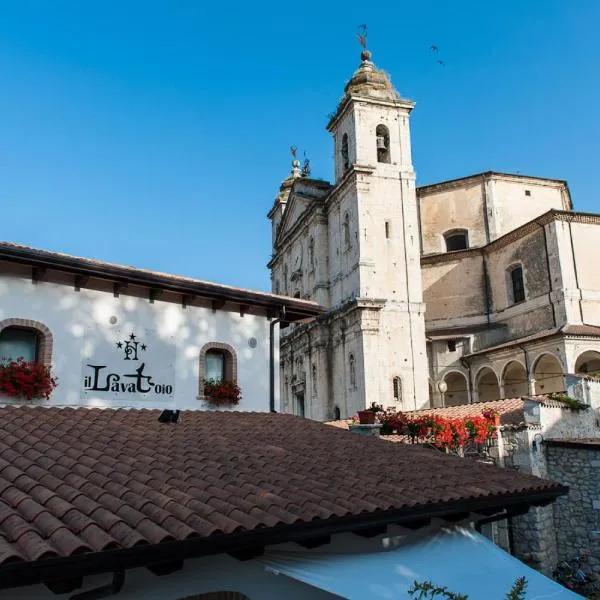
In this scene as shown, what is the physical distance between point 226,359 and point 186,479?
241 inches

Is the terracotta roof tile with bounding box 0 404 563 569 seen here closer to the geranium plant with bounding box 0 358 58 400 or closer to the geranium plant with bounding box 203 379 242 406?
the geranium plant with bounding box 0 358 58 400

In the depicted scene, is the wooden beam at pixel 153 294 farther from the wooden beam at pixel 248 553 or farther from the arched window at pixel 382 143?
the arched window at pixel 382 143

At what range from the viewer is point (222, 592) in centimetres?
618

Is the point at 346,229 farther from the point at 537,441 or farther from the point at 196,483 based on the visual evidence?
the point at 196,483

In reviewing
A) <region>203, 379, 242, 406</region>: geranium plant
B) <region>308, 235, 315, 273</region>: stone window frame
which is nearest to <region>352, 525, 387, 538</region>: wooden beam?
<region>203, 379, 242, 406</region>: geranium plant

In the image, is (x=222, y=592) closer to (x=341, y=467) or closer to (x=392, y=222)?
(x=341, y=467)

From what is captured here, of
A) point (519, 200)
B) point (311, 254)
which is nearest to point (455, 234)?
point (519, 200)

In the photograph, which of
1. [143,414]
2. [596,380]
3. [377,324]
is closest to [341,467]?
[143,414]

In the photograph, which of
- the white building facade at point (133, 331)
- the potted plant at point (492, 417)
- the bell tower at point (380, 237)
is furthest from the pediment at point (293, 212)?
the white building facade at point (133, 331)

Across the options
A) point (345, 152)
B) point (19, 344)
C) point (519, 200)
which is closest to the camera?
point (19, 344)

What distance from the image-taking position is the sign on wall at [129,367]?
34.8ft

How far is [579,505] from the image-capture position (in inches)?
564

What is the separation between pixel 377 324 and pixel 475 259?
28.8 ft

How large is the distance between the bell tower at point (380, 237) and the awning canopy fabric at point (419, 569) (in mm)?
20558
